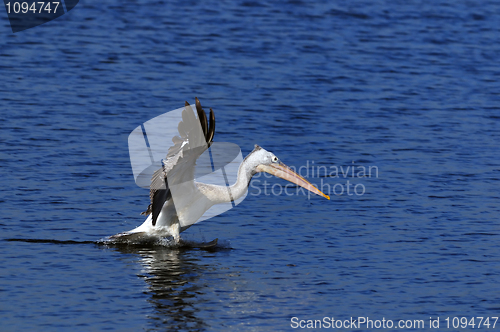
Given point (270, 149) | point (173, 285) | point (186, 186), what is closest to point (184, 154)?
point (186, 186)

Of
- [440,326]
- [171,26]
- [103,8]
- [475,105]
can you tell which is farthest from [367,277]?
[103,8]

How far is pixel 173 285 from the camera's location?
31.4 feet

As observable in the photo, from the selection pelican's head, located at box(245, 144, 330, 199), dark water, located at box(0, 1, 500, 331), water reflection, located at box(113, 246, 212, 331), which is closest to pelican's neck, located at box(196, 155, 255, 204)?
pelican's head, located at box(245, 144, 330, 199)

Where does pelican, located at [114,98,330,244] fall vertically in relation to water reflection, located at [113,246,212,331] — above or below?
above

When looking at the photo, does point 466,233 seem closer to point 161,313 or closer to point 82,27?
point 161,313

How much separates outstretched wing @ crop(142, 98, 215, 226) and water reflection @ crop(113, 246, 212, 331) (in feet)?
1.67

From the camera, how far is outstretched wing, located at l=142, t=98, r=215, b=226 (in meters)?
9.49

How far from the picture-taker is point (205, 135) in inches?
376

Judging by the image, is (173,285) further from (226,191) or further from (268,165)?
(268,165)

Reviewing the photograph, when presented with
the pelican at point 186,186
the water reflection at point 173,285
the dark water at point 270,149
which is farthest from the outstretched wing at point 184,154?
the dark water at point 270,149

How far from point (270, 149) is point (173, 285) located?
5705mm

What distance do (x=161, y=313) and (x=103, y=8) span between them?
19.1 metres

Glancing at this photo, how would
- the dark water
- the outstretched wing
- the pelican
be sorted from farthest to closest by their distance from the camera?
1. the pelican
2. the outstretched wing
3. the dark water

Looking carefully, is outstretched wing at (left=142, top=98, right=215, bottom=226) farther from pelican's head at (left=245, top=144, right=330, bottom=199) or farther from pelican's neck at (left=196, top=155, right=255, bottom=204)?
pelican's head at (left=245, top=144, right=330, bottom=199)
